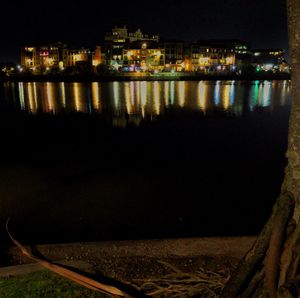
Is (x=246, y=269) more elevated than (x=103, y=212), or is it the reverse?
(x=246, y=269)

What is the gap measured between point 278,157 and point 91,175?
275 inches

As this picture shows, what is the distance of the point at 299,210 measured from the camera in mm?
3115

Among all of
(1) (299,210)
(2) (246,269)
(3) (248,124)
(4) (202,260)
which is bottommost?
(3) (248,124)

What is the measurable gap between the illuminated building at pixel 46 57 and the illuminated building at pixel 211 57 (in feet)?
153

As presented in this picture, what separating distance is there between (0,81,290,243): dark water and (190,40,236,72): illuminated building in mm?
107742

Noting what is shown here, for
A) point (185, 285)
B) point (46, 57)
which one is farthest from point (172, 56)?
point (185, 285)

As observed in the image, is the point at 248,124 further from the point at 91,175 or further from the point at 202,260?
the point at 202,260

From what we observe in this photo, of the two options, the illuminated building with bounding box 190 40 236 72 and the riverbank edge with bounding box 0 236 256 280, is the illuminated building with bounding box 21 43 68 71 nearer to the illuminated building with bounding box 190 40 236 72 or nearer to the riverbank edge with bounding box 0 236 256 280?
the illuminated building with bounding box 190 40 236 72

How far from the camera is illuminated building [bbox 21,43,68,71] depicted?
13688cm

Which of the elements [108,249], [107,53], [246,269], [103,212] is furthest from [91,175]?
[107,53]

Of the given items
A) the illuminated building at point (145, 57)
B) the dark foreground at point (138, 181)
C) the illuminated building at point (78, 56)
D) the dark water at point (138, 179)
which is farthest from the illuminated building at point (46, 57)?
the dark foreground at point (138, 181)

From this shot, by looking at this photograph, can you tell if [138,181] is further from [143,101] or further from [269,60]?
[269,60]

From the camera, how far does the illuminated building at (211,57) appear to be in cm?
12562

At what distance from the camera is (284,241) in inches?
122
